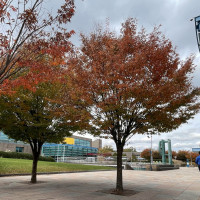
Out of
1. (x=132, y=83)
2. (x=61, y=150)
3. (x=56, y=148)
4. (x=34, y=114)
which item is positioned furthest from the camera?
(x=56, y=148)

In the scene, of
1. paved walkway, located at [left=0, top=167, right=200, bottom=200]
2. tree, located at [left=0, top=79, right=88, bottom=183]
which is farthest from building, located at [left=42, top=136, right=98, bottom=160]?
tree, located at [left=0, top=79, right=88, bottom=183]

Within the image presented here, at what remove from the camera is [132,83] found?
871 cm

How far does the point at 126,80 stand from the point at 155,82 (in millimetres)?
1451

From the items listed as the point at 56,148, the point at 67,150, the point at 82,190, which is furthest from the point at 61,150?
the point at 82,190

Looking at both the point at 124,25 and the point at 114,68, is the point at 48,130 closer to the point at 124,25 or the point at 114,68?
the point at 114,68

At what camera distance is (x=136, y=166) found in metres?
34.0

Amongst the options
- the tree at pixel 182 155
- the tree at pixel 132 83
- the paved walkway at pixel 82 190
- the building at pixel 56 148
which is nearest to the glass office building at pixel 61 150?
the building at pixel 56 148

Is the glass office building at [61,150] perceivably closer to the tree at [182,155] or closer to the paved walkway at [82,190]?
the tree at [182,155]

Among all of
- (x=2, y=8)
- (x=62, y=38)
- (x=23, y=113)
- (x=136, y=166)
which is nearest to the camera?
(x=2, y=8)

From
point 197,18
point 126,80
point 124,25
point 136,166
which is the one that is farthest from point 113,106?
point 136,166

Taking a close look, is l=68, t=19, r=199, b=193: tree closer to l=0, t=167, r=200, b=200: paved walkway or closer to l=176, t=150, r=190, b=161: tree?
l=0, t=167, r=200, b=200: paved walkway

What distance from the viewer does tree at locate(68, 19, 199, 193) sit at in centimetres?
871

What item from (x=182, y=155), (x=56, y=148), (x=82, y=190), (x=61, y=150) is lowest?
(x=182, y=155)

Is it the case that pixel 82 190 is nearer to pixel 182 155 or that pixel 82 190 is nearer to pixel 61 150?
pixel 61 150
